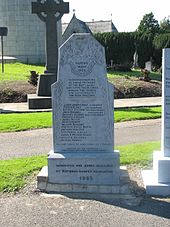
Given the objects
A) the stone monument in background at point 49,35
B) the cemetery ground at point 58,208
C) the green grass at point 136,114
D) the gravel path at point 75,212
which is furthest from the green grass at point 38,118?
the gravel path at point 75,212

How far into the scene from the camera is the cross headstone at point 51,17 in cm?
1573

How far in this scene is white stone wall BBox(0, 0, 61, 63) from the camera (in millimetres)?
35469

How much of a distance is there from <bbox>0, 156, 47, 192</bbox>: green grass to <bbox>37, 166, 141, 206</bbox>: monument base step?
36 cm

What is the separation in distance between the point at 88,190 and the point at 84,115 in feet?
3.35

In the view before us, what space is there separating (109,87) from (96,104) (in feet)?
0.96

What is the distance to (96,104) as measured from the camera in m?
5.83

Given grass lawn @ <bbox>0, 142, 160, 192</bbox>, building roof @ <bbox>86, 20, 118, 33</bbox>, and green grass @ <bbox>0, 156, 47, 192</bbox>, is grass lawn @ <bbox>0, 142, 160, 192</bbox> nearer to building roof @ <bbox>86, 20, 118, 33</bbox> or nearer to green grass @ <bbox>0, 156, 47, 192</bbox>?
green grass @ <bbox>0, 156, 47, 192</bbox>

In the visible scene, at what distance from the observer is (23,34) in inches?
1411

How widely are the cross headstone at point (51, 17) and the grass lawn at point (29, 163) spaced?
8240mm

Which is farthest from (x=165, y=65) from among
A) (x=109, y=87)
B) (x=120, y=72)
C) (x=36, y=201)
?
(x=120, y=72)

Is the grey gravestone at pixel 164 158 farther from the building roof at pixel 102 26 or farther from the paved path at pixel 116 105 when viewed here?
the building roof at pixel 102 26

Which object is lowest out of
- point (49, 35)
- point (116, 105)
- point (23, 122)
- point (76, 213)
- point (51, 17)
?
point (76, 213)

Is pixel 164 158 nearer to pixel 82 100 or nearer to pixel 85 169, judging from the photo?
pixel 85 169

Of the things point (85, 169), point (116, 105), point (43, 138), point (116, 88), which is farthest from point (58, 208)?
point (116, 88)
